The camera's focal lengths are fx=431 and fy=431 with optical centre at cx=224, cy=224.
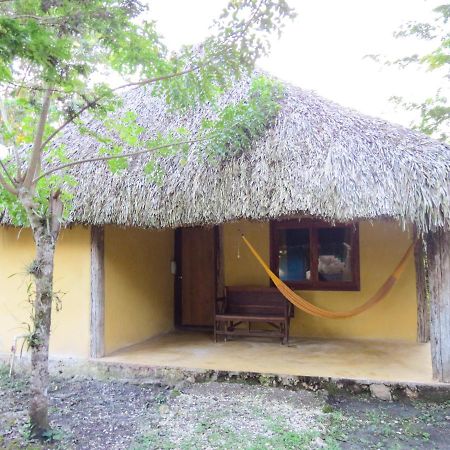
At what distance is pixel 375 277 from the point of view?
4.83 metres

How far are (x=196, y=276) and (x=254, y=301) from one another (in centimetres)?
116

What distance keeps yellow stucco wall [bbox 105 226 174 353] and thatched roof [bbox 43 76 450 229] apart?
639mm

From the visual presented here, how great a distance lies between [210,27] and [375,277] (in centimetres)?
324

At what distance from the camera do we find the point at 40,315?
266 cm

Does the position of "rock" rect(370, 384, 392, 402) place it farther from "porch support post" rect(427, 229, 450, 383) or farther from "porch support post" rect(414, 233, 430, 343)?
"porch support post" rect(414, 233, 430, 343)

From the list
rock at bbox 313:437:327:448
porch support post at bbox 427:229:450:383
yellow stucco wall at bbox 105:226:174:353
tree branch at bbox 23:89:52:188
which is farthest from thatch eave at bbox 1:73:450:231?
rock at bbox 313:437:327:448

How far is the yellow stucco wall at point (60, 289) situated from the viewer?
4.31m

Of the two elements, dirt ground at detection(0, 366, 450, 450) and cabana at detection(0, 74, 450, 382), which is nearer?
dirt ground at detection(0, 366, 450, 450)

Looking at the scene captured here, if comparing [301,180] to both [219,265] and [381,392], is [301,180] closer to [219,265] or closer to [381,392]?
[381,392]

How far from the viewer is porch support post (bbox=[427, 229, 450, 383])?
332cm

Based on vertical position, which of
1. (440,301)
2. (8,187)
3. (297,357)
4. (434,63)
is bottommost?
(297,357)

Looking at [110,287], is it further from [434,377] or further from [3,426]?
[434,377]

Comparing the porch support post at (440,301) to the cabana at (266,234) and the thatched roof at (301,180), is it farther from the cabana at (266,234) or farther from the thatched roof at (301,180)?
the thatched roof at (301,180)

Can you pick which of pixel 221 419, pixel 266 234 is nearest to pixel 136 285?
pixel 266 234
